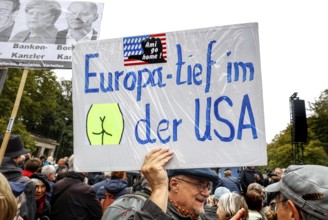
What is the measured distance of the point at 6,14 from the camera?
4.25 metres

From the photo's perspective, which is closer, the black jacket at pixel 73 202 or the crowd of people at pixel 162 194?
the crowd of people at pixel 162 194

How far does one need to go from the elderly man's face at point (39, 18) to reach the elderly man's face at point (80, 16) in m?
0.25

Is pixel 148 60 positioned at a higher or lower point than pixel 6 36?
lower

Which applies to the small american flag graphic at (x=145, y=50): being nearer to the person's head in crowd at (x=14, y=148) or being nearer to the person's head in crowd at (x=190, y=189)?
the person's head in crowd at (x=190, y=189)

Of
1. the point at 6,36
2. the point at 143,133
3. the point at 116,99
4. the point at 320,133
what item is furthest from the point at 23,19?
the point at 320,133

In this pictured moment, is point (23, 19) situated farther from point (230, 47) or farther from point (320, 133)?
point (320, 133)

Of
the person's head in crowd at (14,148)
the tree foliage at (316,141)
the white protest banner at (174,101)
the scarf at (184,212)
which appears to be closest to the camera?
the white protest banner at (174,101)

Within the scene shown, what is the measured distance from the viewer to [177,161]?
1.78m

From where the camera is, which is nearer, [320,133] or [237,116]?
[237,116]

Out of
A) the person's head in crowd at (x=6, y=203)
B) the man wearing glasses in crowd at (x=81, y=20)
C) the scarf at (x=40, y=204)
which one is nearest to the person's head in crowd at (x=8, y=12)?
the man wearing glasses in crowd at (x=81, y=20)

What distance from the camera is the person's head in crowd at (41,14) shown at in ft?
13.6

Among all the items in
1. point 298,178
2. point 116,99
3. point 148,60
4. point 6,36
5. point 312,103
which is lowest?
point 298,178

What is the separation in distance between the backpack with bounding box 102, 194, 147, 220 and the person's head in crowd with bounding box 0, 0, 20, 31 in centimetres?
320

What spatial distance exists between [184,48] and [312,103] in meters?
58.3
